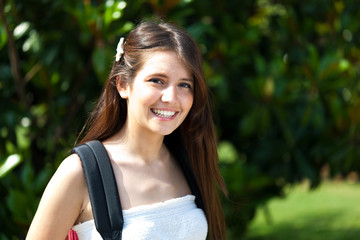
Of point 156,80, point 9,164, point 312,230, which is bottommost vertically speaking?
point 312,230

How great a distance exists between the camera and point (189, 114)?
6.58 ft

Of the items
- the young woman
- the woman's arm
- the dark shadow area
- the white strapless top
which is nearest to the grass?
the dark shadow area

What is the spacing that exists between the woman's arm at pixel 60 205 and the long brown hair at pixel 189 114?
0.27 meters

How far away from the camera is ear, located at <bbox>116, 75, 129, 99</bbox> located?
6.02 feet

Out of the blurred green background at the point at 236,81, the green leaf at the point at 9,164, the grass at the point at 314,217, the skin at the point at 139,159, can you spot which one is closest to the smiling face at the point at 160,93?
the skin at the point at 139,159

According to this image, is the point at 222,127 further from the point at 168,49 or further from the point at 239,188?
the point at 168,49

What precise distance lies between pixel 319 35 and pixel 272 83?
3.13ft

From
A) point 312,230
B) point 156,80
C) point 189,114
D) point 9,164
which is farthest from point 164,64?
point 312,230

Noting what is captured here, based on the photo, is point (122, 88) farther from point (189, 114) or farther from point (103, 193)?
point (103, 193)

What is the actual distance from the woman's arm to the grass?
10.7ft

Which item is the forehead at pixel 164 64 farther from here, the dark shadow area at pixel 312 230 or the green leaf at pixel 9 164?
the dark shadow area at pixel 312 230

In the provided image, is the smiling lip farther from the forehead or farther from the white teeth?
the forehead

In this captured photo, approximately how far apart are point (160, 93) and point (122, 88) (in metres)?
0.19

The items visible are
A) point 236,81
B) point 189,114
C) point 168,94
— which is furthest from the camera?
point 236,81
